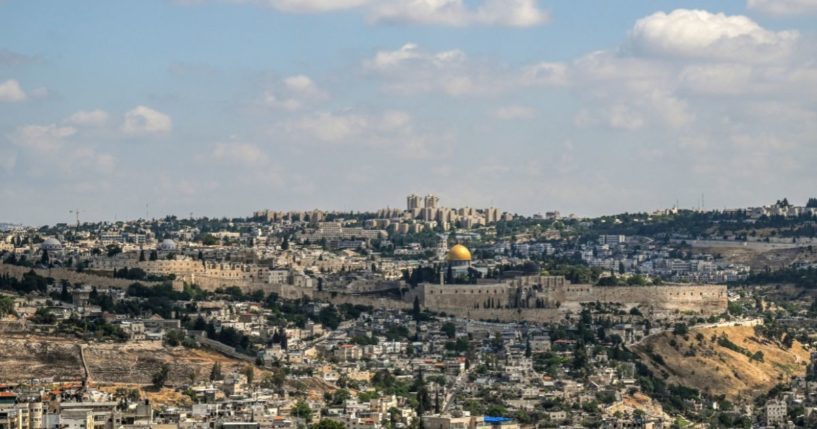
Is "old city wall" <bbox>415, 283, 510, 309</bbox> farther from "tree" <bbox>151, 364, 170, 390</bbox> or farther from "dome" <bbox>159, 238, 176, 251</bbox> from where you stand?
"tree" <bbox>151, 364, 170, 390</bbox>

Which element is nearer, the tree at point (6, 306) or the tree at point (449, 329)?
the tree at point (6, 306)

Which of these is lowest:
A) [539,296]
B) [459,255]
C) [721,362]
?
[721,362]

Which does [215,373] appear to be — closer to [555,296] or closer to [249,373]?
[249,373]

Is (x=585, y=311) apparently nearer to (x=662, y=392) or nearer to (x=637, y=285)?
(x=637, y=285)

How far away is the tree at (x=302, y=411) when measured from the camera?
73438mm

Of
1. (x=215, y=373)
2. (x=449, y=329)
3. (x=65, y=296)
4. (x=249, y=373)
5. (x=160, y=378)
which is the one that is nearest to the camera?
(x=160, y=378)

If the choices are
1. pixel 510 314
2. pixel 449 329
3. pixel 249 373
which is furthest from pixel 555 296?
pixel 249 373

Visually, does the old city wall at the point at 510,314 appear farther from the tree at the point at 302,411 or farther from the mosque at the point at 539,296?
the tree at the point at 302,411

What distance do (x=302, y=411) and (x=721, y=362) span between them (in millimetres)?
35063

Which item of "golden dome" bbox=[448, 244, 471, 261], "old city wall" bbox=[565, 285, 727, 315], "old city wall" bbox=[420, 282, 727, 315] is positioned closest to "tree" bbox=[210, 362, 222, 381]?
"old city wall" bbox=[420, 282, 727, 315]

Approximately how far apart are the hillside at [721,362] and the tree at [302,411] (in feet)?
94.1

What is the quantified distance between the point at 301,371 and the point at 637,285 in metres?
34.7

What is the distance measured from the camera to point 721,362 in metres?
106

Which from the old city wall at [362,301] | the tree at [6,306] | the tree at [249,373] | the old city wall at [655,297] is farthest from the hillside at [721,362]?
the tree at [6,306]
